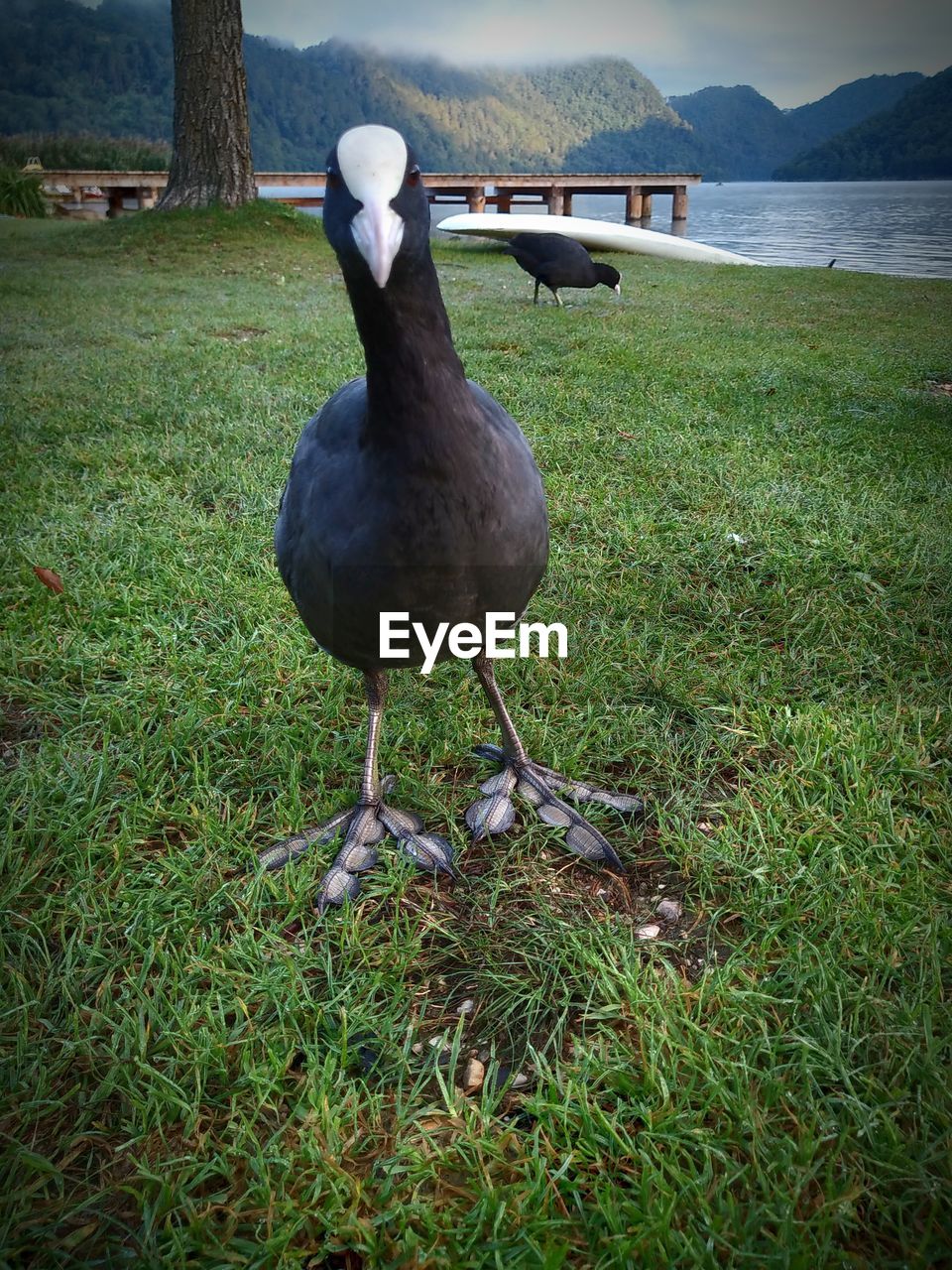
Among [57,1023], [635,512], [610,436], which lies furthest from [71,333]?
[57,1023]

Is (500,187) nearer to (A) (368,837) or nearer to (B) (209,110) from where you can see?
(B) (209,110)

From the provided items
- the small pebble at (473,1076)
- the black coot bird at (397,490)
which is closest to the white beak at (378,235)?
the black coot bird at (397,490)

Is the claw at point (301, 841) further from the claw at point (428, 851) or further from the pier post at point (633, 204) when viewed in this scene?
the pier post at point (633, 204)

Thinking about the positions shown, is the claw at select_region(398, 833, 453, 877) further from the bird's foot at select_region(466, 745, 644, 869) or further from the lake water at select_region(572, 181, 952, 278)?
the lake water at select_region(572, 181, 952, 278)

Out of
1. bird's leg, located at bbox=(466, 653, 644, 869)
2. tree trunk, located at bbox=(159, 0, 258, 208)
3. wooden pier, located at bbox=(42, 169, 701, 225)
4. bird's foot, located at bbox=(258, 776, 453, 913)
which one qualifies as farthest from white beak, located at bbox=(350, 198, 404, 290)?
wooden pier, located at bbox=(42, 169, 701, 225)

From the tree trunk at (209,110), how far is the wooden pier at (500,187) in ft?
21.3

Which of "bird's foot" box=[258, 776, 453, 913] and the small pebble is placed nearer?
the small pebble

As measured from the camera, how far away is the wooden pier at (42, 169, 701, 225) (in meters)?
18.0

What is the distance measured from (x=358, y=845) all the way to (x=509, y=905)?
1.47ft

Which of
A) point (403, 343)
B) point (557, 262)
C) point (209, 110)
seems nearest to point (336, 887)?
point (403, 343)

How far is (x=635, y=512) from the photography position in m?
3.94

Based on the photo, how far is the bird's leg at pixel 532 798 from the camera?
2176mm

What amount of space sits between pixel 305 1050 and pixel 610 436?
13.4 feet

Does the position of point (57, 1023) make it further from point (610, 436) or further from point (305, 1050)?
point (610, 436)
